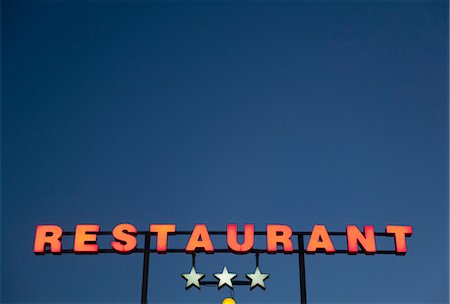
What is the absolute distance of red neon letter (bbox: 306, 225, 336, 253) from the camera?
57.1 ft

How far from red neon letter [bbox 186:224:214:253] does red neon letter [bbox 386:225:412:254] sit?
483 cm

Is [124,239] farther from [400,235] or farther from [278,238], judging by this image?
[400,235]

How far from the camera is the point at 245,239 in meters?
17.5

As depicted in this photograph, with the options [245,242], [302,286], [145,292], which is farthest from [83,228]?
[302,286]

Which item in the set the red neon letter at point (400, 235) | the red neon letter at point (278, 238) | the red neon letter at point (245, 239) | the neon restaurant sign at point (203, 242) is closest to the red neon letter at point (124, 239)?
the neon restaurant sign at point (203, 242)

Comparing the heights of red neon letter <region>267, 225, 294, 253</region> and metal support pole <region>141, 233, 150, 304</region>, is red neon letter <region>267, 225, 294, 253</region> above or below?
above

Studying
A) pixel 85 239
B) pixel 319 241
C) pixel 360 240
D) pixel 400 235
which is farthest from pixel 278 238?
pixel 85 239

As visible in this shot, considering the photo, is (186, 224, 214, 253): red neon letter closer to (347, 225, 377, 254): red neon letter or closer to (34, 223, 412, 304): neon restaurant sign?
(34, 223, 412, 304): neon restaurant sign

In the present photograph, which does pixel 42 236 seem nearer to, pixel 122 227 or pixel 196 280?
pixel 122 227

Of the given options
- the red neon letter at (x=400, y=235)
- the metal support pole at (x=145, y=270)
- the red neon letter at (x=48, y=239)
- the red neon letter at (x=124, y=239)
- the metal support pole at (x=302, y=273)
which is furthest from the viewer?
the red neon letter at (x=400, y=235)

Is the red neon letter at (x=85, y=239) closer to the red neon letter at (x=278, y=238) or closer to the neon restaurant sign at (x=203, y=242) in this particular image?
the neon restaurant sign at (x=203, y=242)

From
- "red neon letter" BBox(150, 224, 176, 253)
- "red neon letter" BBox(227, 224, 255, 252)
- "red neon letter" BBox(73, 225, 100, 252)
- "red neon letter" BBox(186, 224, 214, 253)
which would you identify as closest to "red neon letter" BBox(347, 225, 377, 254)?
"red neon letter" BBox(227, 224, 255, 252)

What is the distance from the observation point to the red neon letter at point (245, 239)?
17406 millimetres

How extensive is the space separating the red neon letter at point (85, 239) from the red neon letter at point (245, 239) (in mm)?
3500
